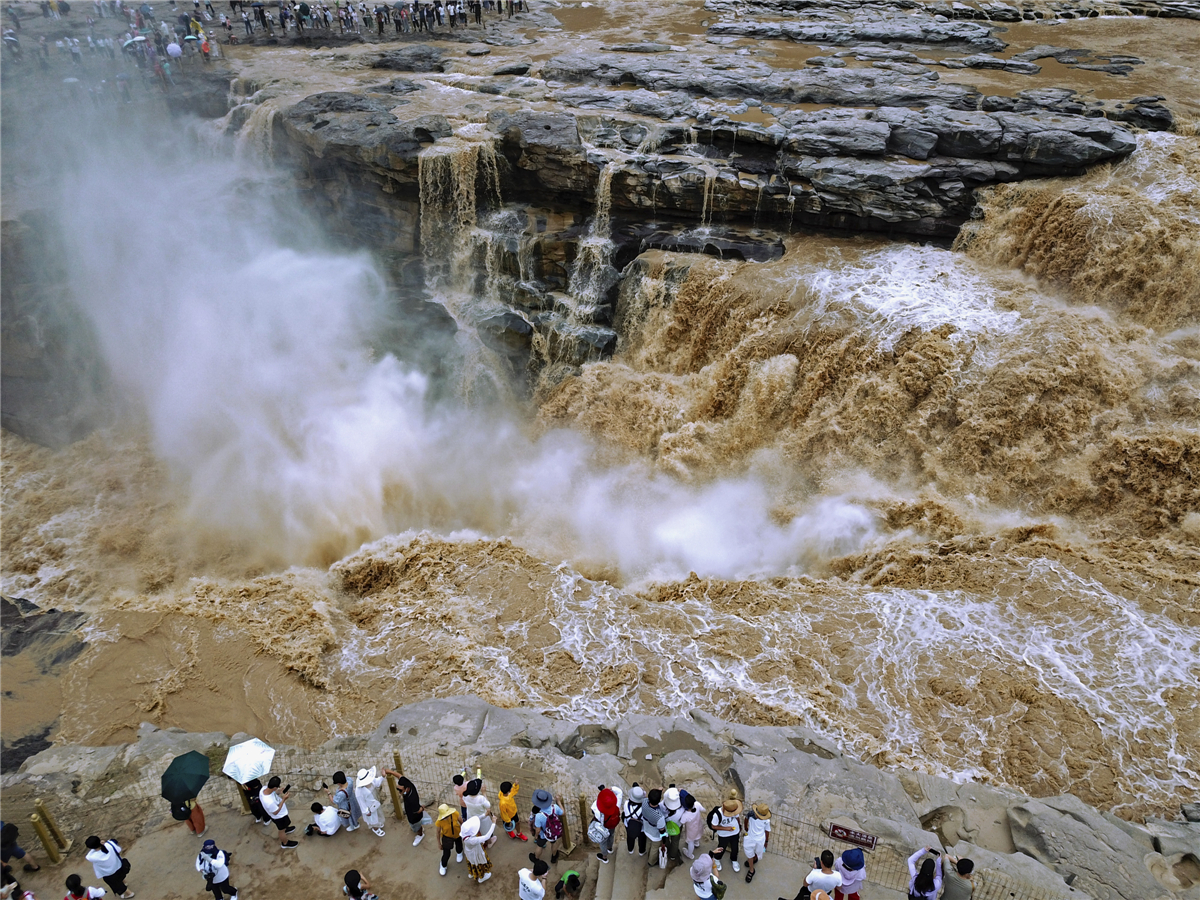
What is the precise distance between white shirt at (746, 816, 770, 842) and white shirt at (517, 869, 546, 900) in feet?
→ 5.96

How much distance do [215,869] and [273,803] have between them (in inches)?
24.8

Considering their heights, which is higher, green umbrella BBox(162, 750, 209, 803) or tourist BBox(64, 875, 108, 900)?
green umbrella BBox(162, 750, 209, 803)

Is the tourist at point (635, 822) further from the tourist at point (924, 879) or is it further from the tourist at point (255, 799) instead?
the tourist at point (255, 799)

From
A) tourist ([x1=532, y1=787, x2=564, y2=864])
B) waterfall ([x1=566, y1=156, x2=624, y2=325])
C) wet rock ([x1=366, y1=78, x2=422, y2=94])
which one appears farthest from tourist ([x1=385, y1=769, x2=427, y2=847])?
wet rock ([x1=366, y1=78, x2=422, y2=94])

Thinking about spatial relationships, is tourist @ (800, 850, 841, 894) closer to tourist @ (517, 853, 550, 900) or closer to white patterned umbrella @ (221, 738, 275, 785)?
tourist @ (517, 853, 550, 900)

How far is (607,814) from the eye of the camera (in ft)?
21.0

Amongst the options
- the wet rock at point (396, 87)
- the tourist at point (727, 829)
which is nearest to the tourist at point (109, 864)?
the tourist at point (727, 829)

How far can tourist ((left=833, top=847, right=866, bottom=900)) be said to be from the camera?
5605 millimetres

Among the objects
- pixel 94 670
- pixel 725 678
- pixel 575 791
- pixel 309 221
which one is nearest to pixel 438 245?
pixel 309 221

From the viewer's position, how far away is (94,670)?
9.99 metres

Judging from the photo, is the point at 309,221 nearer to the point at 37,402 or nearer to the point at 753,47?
the point at 37,402

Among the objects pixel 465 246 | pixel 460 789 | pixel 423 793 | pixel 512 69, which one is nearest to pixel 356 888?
pixel 460 789

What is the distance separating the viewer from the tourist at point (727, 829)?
20.3 feet

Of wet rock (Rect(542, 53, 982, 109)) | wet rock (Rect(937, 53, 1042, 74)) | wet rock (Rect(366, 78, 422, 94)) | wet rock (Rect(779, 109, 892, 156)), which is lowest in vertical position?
wet rock (Rect(779, 109, 892, 156))
